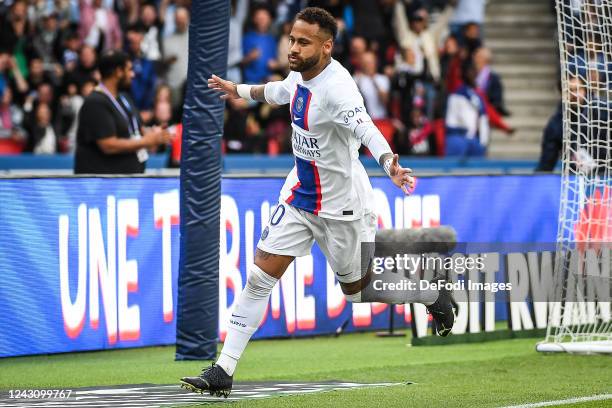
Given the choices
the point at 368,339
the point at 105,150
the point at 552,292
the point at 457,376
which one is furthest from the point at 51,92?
the point at 457,376

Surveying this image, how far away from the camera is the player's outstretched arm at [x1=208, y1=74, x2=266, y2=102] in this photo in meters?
9.16

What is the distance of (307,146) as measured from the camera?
8.63 m

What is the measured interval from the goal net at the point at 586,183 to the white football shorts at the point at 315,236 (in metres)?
3.59

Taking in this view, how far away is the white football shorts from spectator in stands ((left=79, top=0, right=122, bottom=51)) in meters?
10.4

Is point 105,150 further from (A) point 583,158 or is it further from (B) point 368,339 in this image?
(A) point 583,158

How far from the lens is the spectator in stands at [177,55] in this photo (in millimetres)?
18734

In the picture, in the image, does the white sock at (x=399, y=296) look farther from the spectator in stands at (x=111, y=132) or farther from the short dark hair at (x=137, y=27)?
the short dark hair at (x=137, y=27)

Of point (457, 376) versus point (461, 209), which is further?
point (461, 209)

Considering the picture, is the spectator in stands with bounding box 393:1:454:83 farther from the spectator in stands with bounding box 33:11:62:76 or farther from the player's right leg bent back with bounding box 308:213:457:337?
the player's right leg bent back with bounding box 308:213:457:337

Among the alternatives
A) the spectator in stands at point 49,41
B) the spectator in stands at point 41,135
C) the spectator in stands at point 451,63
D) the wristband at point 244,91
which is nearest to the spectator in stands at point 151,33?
the spectator in stands at point 49,41

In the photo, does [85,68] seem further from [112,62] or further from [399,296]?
[399,296]

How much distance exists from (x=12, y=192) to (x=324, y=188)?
3.53 metres

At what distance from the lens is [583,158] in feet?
42.0

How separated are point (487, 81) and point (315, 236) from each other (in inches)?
512
